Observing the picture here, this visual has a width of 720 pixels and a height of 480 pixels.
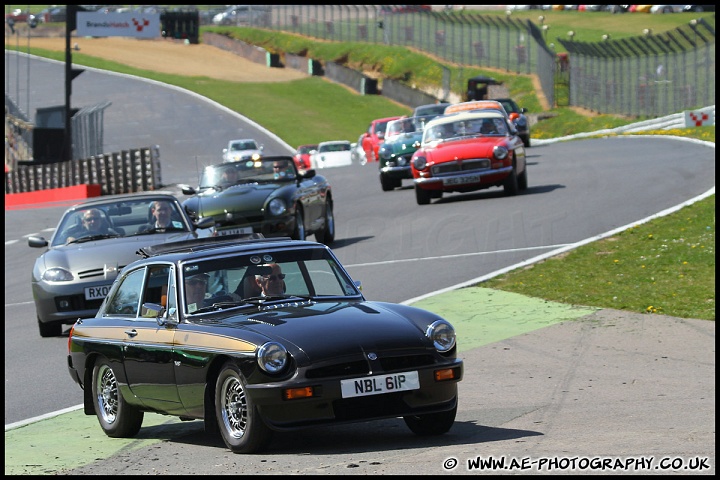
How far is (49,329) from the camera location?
14.7 metres

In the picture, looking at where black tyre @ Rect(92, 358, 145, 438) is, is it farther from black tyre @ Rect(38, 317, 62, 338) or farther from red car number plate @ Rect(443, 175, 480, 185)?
red car number plate @ Rect(443, 175, 480, 185)

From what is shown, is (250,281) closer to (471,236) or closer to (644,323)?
(644,323)

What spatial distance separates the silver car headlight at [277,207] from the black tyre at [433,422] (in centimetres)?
1069

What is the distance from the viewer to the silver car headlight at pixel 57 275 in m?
14.3

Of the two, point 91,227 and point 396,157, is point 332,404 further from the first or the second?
point 396,157

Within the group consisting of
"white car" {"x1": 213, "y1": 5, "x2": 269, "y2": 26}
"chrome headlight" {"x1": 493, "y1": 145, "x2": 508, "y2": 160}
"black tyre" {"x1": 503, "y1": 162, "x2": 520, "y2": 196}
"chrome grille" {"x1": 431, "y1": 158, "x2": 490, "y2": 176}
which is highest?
"white car" {"x1": 213, "y1": 5, "x2": 269, "y2": 26}

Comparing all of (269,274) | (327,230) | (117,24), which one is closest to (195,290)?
(269,274)

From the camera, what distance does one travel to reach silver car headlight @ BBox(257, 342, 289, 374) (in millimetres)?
7297

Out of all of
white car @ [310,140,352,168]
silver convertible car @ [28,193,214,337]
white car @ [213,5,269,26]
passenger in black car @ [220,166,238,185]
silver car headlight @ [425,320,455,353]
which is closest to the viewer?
silver car headlight @ [425,320,455,353]

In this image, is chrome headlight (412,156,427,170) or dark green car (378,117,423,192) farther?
dark green car (378,117,423,192)

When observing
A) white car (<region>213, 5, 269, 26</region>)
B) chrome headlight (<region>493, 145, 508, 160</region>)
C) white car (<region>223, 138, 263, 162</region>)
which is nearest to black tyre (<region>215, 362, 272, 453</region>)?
chrome headlight (<region>493, 145, 508, 160</region>)

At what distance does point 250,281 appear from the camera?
8.42m

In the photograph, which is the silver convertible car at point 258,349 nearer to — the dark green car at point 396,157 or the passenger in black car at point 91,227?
the passenger in black car at point 91,227

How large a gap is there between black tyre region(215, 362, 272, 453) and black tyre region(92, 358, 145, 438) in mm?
1400
